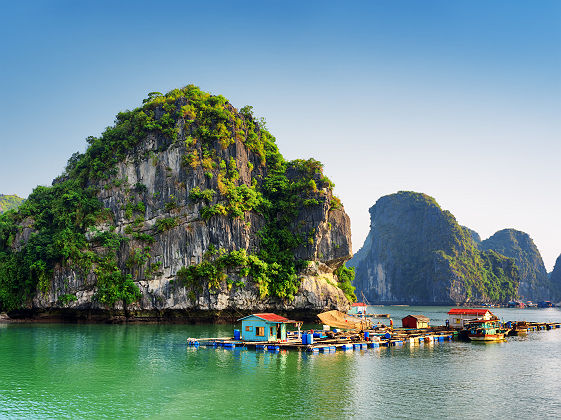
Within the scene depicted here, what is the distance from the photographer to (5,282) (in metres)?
65.6

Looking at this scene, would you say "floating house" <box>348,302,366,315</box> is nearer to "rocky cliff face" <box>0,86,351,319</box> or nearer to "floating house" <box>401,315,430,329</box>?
"rocky cliff face" <box>0,86,351,319</box>

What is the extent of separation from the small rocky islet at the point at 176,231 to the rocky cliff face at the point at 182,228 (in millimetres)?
162

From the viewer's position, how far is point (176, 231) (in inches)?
2709

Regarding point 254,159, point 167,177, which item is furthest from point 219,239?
point 254,159

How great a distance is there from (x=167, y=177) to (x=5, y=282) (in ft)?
84.8

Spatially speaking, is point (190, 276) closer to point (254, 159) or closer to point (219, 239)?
point (219, 239)

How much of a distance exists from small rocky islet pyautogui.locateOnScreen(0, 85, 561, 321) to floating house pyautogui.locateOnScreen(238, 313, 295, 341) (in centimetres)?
2201

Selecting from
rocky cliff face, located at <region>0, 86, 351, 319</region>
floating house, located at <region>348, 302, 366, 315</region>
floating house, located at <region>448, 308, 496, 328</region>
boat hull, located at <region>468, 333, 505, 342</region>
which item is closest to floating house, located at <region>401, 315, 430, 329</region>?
floating house, located at <region>448, 308, 496, 328</region>

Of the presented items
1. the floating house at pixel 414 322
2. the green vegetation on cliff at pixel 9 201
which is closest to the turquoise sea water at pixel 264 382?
the floating house at pixel 414 322

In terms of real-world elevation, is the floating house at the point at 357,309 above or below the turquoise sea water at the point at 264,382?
below

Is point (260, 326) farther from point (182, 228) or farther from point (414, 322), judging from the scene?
point (182, 228)

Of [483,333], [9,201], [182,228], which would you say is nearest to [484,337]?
[483,333]

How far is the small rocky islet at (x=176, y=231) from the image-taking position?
66.2 metres

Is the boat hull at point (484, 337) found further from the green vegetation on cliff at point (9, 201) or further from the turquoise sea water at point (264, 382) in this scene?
the green vegetation on cliff at point (9, 201)
